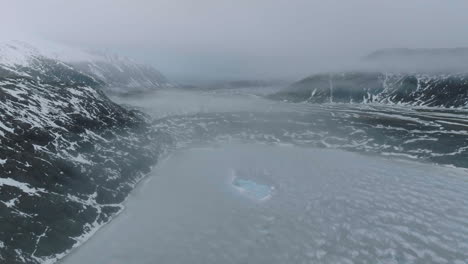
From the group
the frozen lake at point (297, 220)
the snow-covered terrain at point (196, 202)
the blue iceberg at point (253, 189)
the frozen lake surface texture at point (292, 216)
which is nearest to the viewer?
the frozen lake at point (297, 220)

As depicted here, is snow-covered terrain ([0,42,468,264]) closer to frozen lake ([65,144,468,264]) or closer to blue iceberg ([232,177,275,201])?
frozen lake ([65,144,468,264])

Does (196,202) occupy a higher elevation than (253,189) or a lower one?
higher

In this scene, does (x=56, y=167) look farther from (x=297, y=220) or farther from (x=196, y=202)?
(x=297, y=220)

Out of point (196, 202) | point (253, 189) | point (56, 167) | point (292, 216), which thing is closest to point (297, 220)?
point (292, 216)

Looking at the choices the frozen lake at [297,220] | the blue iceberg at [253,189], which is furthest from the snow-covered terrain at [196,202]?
the blue iceberg at [253,189]

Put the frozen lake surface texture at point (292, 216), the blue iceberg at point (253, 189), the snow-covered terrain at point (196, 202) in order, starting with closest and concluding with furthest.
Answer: the frozen lake surface texture at point (292, 216) < the snow-covered terrain at point (196, 202) < the blue iceberg at point (253, 189)

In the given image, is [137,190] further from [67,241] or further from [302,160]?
[302,160]

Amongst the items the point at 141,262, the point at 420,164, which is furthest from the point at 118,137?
the point at 420,164

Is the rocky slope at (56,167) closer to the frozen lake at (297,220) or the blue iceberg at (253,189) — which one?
the frozen lake at (297,220)

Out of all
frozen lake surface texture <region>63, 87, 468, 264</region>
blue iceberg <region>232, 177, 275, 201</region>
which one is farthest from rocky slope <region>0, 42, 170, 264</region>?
blue iceberg <region>232, 177, 275, 201</region>

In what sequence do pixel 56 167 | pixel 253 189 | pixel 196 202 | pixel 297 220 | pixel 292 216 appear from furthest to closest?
1. pixel 253 189
2. pixel 196 202
3. pixel 56 167
4. pixel 292 216
5. pixel 297 220
